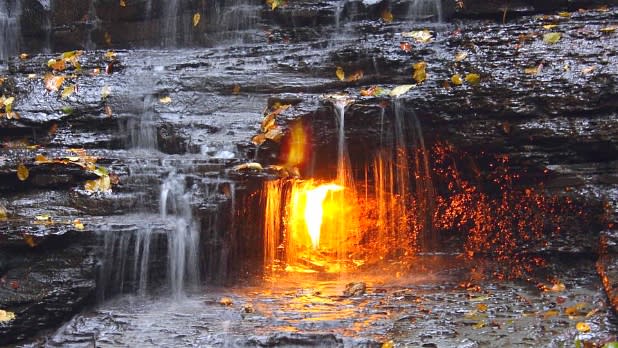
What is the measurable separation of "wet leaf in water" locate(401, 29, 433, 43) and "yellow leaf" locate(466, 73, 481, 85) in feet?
2.66

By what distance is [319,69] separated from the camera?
6.70 metres

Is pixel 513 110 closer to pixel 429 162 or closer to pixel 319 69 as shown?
pixel 429 162

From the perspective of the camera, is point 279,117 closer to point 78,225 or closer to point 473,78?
point 473,78

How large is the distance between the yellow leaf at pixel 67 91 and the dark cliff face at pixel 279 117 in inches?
2.5

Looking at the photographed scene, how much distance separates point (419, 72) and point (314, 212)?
2461mm

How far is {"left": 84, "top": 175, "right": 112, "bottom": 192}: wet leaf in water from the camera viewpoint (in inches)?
224

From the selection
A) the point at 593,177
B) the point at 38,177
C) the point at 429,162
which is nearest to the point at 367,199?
the point at 429,162

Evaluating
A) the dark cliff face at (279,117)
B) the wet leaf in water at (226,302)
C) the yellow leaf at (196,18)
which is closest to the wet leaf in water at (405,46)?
the dark cliff face at (279,117)

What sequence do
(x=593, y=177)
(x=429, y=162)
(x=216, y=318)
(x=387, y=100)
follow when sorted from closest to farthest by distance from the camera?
(x=216, y=318) < (x=593, y=177) < (x=387, y=100) < (x=429, y=162)

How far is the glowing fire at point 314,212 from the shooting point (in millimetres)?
7383

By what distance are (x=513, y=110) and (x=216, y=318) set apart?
372 cm

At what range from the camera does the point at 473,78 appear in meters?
6.07

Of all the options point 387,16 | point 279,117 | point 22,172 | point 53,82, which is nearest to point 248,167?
point 279,117

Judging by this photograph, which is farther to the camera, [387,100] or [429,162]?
[429,162]
